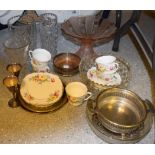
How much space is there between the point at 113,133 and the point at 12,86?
0.34 meters

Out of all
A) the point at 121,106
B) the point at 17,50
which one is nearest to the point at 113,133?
the point at 121,106

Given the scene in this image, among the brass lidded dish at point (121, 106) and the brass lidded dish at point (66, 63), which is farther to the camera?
the brass lidded dish at point (66, 63)

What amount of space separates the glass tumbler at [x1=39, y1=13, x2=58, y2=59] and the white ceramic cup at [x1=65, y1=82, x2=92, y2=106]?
27cm

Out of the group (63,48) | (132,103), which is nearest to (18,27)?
(63,48)

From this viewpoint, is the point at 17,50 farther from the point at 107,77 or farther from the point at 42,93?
the point at 107,77

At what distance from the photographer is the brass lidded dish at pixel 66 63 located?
972 millimetres

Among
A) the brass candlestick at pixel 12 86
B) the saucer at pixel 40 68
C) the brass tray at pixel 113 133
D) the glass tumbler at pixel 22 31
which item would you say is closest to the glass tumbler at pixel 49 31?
the glass tumbler at pixel 22 31

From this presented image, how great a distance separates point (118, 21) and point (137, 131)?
56cm

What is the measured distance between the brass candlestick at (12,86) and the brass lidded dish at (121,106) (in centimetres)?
27

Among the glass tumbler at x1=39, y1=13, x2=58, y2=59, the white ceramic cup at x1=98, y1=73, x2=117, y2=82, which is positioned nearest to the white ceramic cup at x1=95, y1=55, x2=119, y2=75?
the white ceramic cup at x1=98, y1=73, x2=117, y2=82

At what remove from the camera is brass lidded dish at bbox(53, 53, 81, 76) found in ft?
3.19

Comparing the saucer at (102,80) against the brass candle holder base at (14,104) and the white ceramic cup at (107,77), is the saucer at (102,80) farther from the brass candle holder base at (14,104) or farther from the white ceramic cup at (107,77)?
the brass candle holder base at (14,104)

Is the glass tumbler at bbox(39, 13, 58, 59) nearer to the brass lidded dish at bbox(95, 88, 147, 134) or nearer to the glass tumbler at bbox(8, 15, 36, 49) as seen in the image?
the glass tumbler at bbox(8, 15, 36, 49)
